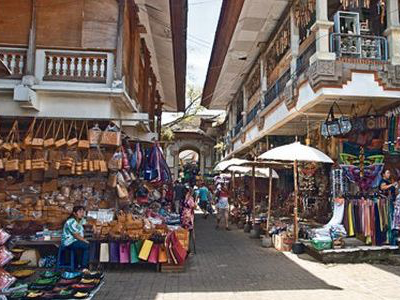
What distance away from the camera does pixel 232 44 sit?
44.0ft

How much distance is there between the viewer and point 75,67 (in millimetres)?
8133

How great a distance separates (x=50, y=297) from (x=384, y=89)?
311 inches

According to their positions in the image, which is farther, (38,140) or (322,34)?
(322,34)

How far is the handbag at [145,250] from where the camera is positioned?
A: 697 cm

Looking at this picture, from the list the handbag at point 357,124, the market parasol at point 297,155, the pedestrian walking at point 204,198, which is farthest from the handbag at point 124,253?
the pedestrian walking at point 204,198

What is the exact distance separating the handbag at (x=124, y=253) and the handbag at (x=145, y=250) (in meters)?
0.28

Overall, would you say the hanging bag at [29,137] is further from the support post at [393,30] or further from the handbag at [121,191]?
the support post at [393,30]

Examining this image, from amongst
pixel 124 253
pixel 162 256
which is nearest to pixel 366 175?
pixel 162 256

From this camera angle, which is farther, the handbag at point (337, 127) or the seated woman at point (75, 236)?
the handbag at point (337, 127)

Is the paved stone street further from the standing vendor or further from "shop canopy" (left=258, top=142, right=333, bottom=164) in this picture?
"shop canopy" (left=258, top=142, right=333, bottom=164)

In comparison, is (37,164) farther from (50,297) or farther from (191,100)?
(191,100)

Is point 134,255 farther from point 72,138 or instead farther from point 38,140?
point 38,140

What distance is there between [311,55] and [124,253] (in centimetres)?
648

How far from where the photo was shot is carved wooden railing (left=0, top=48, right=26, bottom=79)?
26.3 feet
